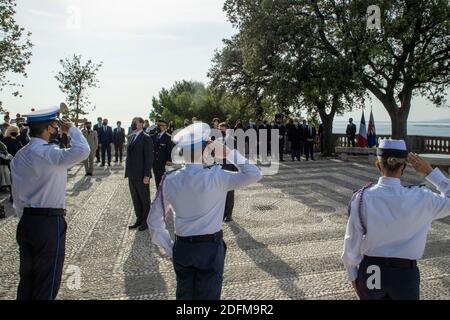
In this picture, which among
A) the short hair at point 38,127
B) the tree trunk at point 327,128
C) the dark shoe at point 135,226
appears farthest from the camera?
the tree trunk at point 327,128

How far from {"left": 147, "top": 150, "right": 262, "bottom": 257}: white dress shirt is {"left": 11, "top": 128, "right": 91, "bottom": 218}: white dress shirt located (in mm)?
983

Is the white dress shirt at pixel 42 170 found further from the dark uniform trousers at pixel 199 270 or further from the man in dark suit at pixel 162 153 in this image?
the man in dark suit at pixel 162 153

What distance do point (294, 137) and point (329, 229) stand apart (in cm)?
1193

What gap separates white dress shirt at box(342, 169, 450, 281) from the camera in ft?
9.07

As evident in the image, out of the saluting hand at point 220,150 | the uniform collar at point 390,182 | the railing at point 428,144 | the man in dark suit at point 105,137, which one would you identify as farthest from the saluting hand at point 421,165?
the railing at point 428,144

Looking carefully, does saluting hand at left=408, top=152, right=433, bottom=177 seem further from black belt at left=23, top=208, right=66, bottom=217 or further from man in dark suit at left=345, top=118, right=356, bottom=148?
man in dark suit at left=345, top=118, right=356, bottom=148

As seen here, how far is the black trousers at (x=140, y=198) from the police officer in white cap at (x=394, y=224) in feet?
18.2

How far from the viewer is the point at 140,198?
7949mm

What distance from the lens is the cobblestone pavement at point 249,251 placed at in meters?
5.05

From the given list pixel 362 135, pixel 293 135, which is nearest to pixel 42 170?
pixel 293 135

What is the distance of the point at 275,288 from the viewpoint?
16.7 ft

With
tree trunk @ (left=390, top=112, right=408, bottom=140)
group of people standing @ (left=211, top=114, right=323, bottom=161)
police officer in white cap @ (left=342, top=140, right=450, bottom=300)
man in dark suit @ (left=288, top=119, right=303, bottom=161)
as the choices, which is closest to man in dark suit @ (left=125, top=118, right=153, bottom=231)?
police officer in white cap @ (left=342, top=140, right=450, bottom=300)

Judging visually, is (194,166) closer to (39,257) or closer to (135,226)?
(39,257)
